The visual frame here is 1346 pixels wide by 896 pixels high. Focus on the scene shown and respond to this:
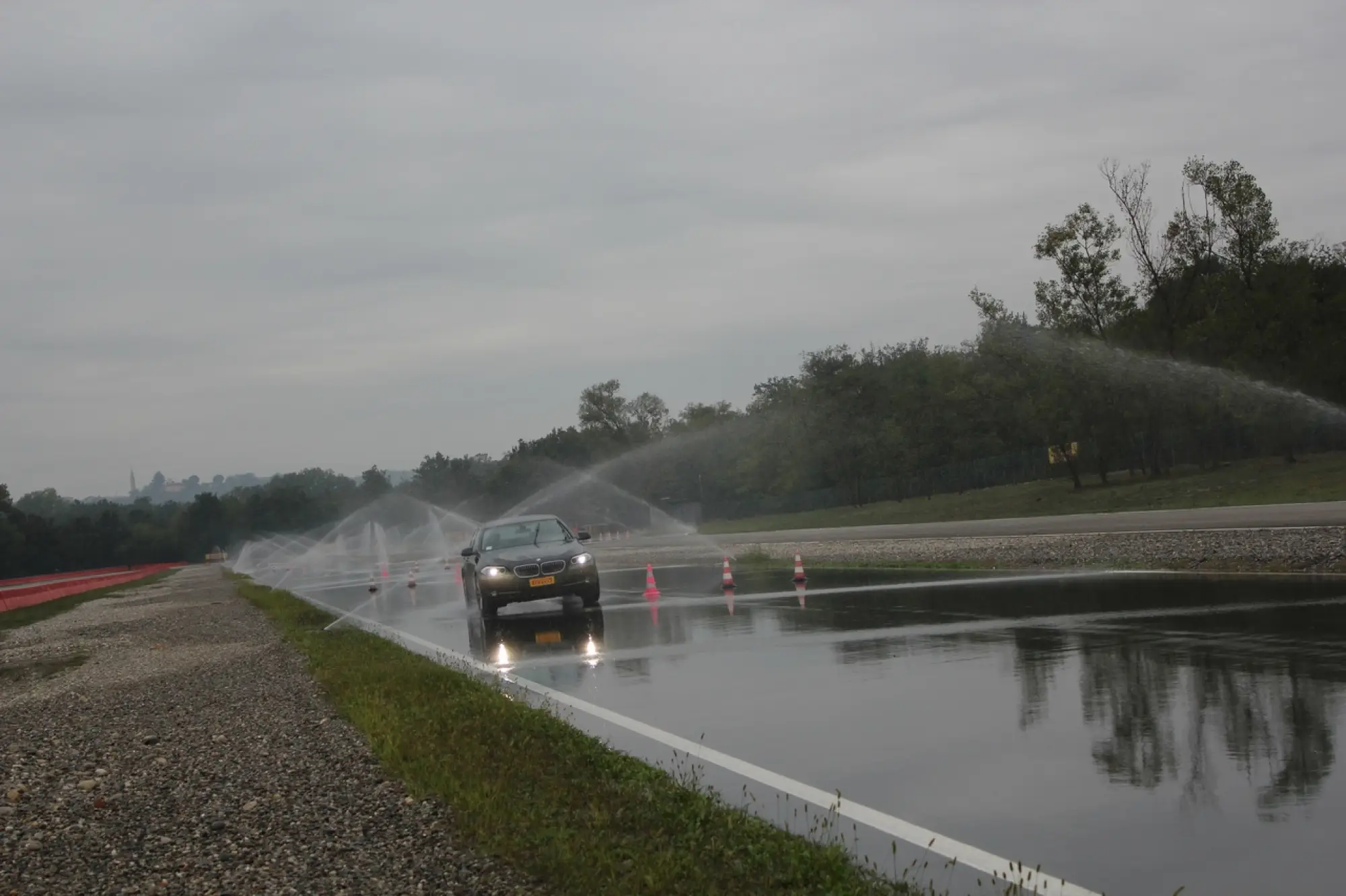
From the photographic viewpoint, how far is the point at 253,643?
70.2ft

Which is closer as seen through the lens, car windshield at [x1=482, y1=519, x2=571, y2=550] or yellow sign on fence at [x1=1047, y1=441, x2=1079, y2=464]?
car windshield at [x1=482, y1=519, x2=571, y2=550]

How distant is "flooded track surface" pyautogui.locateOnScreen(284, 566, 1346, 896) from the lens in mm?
6258

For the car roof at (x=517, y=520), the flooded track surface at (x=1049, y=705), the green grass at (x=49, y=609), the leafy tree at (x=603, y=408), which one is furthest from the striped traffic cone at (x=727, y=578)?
the leafy tree at (x=603, y=408)

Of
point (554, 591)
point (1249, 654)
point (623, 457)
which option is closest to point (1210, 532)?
point (554, 591)

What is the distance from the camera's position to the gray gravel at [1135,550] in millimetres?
21203

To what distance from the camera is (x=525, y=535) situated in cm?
2328

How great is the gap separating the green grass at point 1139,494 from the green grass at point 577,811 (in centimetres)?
3031

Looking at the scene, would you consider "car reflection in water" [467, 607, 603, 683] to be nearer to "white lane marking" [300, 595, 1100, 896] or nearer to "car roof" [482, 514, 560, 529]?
"car roof" [482, 514, 560, 529]

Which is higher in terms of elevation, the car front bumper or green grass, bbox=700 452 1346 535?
the car front bumper

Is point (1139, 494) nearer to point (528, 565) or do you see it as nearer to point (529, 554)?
point (529, 554)

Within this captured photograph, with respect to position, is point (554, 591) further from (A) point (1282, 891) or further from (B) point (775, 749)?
(A) point (1282, 891)

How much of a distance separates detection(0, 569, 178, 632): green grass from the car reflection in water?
18.8 meters

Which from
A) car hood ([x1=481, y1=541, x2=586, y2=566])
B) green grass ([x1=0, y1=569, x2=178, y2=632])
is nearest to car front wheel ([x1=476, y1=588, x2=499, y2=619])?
car hood ([x1=481, y1=541, x2=586, y2=566])

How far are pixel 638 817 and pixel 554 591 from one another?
14.6 metres
